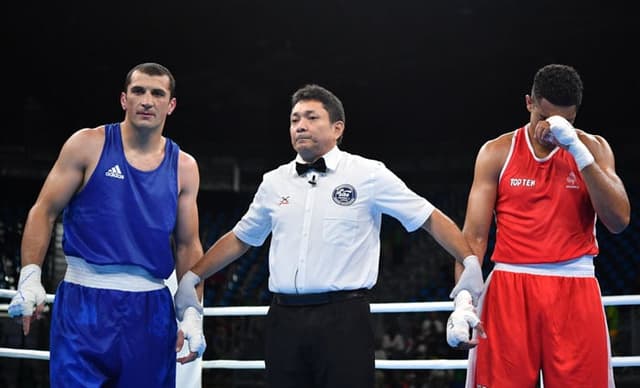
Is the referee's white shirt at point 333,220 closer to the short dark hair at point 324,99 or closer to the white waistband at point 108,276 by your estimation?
the short dark hair at point 324,99

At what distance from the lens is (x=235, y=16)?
11516mm

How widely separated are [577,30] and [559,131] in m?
9.65

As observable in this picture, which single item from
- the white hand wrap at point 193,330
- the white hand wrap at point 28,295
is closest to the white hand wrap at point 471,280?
the white hand wrap at point 193,330

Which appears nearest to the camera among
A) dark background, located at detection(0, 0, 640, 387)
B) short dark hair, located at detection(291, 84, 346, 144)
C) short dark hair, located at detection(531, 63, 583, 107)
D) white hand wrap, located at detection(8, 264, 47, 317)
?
white hand wrap, located at detection(8, 264, 47, 317)

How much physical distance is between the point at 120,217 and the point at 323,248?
2.46 feet

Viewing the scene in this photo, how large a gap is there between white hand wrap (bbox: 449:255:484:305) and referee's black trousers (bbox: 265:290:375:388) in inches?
12.8

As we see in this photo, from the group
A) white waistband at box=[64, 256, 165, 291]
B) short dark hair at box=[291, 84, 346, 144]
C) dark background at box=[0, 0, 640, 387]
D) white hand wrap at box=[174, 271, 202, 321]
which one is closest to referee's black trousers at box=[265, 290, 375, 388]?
white hand wrap at box=[174, 271, 202, 321]

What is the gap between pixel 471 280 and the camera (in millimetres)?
2654

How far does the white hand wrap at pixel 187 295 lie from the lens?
2.96 meters

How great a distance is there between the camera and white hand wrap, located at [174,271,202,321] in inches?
117

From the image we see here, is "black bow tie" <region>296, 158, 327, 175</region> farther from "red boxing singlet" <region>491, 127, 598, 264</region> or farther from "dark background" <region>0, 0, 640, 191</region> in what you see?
"dark background" <region>0, 0, 640, 191</region>

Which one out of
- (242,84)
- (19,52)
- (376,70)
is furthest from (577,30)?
(19,52)

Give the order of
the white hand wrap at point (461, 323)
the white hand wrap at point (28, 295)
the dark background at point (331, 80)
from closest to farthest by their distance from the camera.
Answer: the white hand wrap at point (461, 323) < the white hand wrap at point (28, 295) < the dark background at point (331, 80)

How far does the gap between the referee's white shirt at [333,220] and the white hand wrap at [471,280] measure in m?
0.23
